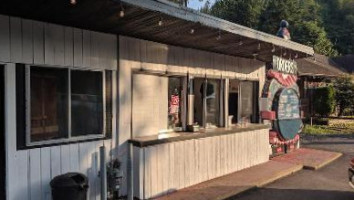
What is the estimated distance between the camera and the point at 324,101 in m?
22.6

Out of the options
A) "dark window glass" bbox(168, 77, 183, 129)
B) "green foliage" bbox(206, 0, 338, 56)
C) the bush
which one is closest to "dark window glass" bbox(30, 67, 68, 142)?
"dark window glass" bbox(168, 77, 183, 129)

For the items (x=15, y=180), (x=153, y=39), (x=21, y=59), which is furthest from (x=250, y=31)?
(x=15, y=180)

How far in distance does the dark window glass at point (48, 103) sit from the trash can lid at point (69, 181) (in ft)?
2.27

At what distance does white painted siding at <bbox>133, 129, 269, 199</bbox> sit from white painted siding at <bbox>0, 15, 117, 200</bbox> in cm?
73

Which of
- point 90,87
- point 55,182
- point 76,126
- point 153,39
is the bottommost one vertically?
point 55,182

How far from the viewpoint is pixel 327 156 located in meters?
11.6

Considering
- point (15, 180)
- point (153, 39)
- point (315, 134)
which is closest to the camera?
point (15, 180)

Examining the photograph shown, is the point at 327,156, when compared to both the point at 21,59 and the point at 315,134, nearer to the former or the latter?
the point at 315,134

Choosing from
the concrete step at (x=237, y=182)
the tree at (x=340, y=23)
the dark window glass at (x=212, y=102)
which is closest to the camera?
the concrete step at (x=237, y=182)

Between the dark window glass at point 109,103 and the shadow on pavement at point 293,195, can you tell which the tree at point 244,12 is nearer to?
the shadow on pavement at point 293,195

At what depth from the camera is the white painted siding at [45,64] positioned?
531cm

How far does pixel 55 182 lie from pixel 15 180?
1.86 ft

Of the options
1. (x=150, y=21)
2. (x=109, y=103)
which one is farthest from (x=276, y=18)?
(x=150, y=21)

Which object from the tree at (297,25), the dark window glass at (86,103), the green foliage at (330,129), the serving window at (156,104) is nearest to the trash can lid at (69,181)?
the dark window glass at (86,103)
